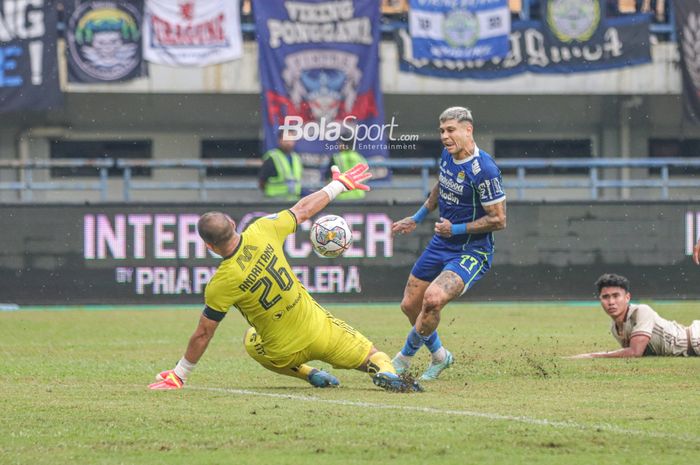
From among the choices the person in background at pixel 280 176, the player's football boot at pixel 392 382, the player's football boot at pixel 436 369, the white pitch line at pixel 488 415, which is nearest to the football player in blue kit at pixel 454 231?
the player's football boot at pixel 436 369

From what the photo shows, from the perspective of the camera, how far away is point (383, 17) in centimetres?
2745

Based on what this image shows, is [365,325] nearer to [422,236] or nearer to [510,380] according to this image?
[422,236]

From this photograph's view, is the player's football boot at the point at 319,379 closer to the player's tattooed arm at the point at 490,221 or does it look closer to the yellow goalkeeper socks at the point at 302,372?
the yellow goalkeeper socks at the point at 302,372

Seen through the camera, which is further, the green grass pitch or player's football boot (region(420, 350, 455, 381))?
player's football boot (region(420, 350, 455, 381))

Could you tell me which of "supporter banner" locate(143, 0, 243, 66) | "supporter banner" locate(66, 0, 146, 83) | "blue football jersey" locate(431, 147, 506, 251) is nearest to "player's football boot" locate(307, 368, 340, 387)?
"blue football jersey" locate(431, 147, 506, 251)

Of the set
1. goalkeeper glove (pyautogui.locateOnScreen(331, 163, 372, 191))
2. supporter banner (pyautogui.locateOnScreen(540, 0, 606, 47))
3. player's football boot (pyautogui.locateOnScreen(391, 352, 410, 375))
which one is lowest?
player's football boot (pyautogui.locateOnScreen(391, 352, 410, 375))

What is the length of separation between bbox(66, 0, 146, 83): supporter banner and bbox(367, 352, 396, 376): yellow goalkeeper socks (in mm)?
16848

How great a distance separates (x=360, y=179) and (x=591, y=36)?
57.5 feet

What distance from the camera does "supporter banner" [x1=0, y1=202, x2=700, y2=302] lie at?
21.9 metres

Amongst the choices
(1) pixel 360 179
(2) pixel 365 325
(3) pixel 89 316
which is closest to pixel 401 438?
(1) pixel 360 179

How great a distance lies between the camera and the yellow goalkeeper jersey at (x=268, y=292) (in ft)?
32.0

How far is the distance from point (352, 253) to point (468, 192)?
11355 mm

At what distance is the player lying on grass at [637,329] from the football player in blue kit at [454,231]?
64.7 inches

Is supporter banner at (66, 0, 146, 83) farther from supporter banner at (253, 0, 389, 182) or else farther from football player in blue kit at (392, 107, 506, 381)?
football player in blue kit at (392, 107, 506, 381)
